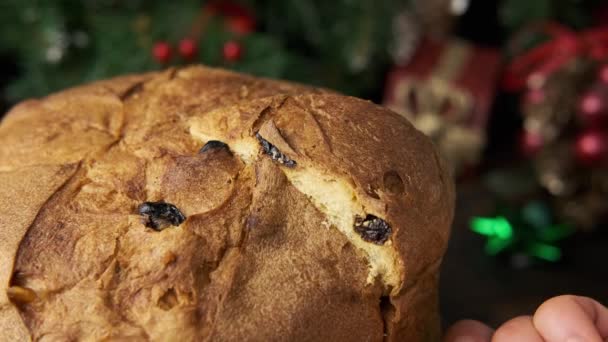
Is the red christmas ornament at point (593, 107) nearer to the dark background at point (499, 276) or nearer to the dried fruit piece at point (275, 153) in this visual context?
the dark background at point (499, 276)

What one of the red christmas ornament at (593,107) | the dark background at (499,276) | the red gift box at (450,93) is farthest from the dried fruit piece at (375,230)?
the red gift box at (450,93)

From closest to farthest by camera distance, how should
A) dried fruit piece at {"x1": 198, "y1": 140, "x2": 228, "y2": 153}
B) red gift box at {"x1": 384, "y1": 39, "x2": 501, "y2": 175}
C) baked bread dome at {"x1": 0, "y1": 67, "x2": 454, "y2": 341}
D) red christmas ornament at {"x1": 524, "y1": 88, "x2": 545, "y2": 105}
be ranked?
baked bread dome at {"x1": 0, "y1": 67, "x2": 454, "y2": 341}
dried fruit piece at {"x1": 198, "y1": 140, "x2": 228, "y2": 153}
red christmas ornament at {"x1": 524, "y1": 88, "x2": 545, "y2": 105}
red gift box at {"x1": 384, "y1": 39, "x2": 501, "y2": 175}

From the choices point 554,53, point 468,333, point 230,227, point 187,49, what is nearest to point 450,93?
point 554,53

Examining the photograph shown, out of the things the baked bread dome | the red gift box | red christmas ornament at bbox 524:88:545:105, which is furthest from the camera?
the red gift box

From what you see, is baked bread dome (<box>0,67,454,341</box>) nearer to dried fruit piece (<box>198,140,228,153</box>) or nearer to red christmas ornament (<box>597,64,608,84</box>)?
dried fruit piece (<box>198,140,228,153</box>)

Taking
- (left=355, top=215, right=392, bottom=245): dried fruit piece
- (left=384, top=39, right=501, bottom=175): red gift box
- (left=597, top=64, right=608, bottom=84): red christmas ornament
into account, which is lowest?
(left=384, top=39, right=501, bottom=175): red gift box

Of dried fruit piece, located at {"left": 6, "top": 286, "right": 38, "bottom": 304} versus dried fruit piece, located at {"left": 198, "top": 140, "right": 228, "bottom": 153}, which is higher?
dried fruit piece, located at {"left": 198, "top": 140, "right": 228, "bottom": 153}

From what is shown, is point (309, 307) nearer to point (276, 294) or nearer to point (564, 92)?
point (276, 294)

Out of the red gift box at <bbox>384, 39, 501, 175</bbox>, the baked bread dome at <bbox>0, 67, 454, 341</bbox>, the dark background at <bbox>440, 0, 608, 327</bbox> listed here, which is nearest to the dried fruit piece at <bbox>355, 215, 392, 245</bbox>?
the baked bread dome at <bbox>0, 67, 454, 341</bbox>
